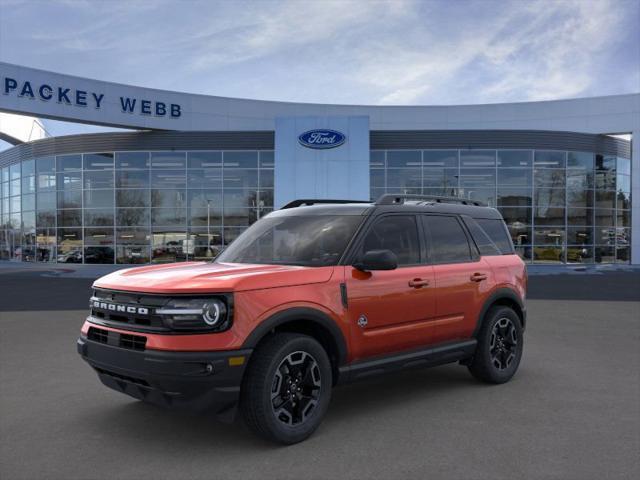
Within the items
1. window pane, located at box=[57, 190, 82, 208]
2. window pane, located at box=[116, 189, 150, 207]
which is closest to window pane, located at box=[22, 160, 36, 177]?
window pane, located at box=[57, 190, 82, 208]

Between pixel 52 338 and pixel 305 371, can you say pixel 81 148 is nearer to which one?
pixel 52 338

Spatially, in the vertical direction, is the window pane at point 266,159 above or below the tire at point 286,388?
above

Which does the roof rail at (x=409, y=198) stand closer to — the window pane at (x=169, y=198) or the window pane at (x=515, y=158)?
the window pane at (x=515, y=158)

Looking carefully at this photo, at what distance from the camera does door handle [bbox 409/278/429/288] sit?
5.02 m

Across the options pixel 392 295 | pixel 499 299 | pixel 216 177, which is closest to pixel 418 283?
pixel 392 295

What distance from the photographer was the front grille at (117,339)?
397cm

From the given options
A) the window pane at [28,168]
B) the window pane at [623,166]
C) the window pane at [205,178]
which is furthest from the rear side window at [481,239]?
the window pane at [28,168]

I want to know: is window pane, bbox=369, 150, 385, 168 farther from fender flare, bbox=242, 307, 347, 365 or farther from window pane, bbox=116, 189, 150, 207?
fender flare, bbox=242, 307, 347, 365

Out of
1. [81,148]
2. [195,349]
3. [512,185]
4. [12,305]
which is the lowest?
[12,305]

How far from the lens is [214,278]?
13.2ft

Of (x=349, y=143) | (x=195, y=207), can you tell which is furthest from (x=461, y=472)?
(x=195, y=207)

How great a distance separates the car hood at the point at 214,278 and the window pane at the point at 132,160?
25.1 m

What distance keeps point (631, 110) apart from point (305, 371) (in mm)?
32308

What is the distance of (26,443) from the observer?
418cm
